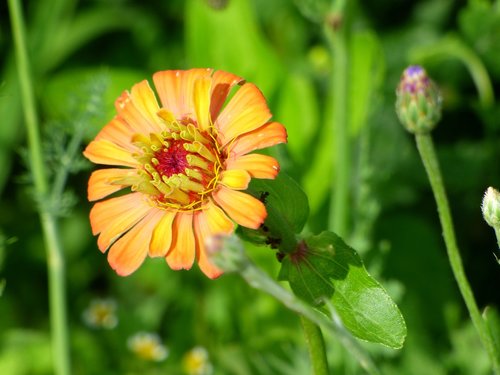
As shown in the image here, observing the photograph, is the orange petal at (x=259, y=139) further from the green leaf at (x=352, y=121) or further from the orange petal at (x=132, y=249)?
the green leaf at (x=352, y=121)

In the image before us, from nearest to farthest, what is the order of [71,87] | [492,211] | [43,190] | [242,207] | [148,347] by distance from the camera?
[242,207]
[492,211]
[43,190]
[148,347]
[71,87]

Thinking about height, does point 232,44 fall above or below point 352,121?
above

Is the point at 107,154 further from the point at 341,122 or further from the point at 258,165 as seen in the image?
the point at 341,122

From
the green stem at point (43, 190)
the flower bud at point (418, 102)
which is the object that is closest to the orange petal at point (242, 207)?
the flower bud at point (418, 102)

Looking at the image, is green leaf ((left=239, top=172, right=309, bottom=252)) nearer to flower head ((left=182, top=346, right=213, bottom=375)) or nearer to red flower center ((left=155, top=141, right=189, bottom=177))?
red flower center ((left=155, top=141, right=189, bottom=177))

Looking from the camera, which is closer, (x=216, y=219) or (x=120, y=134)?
(x=216, y=219)

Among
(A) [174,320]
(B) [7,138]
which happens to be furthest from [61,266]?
(B) [7,138]

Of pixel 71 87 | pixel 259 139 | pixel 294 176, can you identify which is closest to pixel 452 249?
pixel 259 139

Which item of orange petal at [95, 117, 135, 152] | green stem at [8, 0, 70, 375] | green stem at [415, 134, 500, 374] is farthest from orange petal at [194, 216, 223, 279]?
green stem at [8, 0, 70, 375]

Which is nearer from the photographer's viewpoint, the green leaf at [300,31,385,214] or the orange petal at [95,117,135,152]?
the orange petal at [95,117,135,152]
